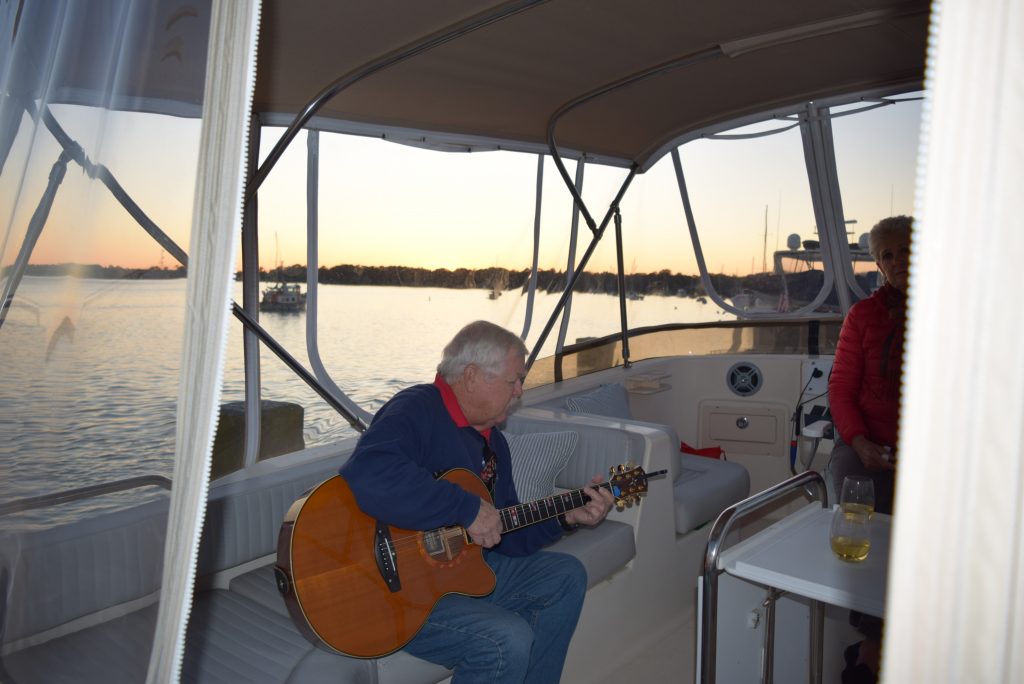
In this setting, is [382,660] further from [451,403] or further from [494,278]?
[494,278]

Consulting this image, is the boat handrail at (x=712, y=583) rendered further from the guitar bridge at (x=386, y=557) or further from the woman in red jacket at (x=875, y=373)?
the woman in red jacket at (x=875, y=373)

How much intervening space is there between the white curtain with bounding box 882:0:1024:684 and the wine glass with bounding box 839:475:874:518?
1.57 metres

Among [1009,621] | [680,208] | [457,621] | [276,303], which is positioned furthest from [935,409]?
[680,208]

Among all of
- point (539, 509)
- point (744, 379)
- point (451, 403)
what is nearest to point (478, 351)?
point (451, 403)

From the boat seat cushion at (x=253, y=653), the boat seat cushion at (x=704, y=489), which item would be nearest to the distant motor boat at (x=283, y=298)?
the boat seat cushion at (x=253, y=653)

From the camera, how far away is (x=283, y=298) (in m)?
3.58

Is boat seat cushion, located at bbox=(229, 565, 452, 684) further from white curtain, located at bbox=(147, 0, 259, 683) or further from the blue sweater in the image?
white curtain, located at bbox=(147, 0, 259, 683)

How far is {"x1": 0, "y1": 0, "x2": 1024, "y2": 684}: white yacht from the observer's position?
584 mm

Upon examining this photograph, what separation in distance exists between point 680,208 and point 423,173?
2952 mm

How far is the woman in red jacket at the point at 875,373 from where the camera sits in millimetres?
3234

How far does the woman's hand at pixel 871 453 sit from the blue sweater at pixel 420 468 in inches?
56.4

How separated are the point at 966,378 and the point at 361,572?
204 centimetres

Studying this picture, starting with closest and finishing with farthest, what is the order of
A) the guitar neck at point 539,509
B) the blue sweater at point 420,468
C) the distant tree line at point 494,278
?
the distant tree line at point 494,278 < the blue sweater at point 420,468 < the guitar neck at point 539,509

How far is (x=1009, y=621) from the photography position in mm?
568
